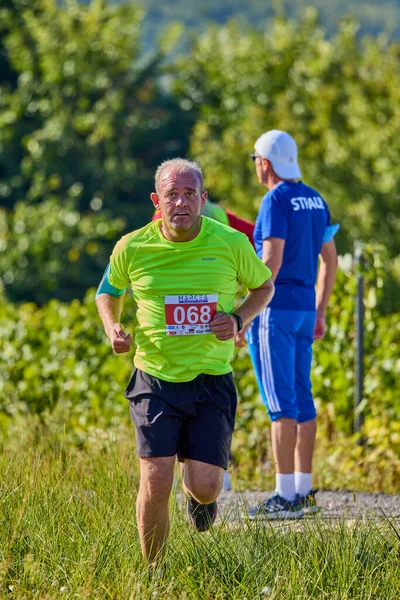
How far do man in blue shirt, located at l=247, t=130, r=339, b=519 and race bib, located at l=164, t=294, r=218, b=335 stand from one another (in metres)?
1.26

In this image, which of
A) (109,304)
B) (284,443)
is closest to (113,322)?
(109,304)

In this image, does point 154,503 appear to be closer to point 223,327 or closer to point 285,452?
point 223,327

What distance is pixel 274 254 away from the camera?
564 cm

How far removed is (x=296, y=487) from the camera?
601 cm

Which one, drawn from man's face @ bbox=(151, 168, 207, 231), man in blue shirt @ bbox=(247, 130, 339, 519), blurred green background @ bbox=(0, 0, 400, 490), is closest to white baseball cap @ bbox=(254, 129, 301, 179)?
man in blue shirt @ bbox=(247, 130, 339, 519)

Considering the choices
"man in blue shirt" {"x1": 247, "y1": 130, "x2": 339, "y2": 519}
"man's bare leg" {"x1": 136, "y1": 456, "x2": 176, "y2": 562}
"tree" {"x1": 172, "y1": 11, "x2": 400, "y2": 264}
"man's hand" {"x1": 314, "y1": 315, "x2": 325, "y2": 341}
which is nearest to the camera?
"man's bare leg" {"x1": 136, "y1": 456, "x2": 176, "y2": 562}

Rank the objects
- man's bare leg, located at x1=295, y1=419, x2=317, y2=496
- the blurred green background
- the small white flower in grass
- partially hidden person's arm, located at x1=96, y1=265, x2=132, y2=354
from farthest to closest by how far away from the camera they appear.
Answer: the blurred green background
man's bare leg, located at x1=295, y1=419, x2=317, y2=496
partially hidden person's arm, located at x1=96, y1=265, x2=132, y2=354
the small white flower in grass

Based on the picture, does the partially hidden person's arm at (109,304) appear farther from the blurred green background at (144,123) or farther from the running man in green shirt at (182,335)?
the blurred green background at (144,123)

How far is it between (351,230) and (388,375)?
13447 mm

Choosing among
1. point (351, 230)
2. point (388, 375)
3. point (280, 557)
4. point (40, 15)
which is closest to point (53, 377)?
point (388, 375)

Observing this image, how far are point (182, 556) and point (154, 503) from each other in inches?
10.6

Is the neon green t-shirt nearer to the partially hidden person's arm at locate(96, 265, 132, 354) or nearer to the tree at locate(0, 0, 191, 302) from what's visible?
the partially hidden person's arm at locate(96, 265, 132, 354)

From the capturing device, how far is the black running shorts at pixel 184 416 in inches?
177

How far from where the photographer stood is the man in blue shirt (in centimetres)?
573
